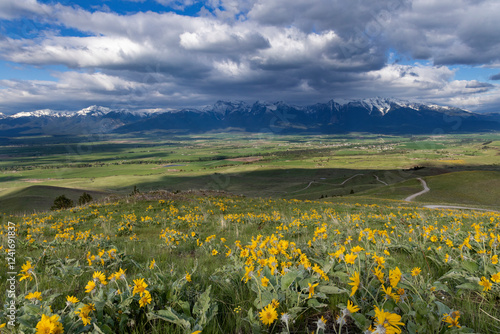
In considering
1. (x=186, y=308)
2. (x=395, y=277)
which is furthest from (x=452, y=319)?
(x=186, y=308)

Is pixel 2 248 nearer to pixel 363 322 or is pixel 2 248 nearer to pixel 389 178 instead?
pixel 363 322

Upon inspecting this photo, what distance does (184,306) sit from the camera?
2.51 metres

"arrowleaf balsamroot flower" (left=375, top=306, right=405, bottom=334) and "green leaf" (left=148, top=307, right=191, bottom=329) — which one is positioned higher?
"arrowleaf balsamroot flower" (left=375, top=306, right=405, bottom=334)

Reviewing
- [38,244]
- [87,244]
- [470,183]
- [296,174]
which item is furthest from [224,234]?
[296,174]

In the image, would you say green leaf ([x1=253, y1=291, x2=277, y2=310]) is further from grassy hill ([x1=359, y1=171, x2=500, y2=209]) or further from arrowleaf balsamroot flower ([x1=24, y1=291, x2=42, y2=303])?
grassy hill ([x1=359, y1=171, x2=500, y2=209])

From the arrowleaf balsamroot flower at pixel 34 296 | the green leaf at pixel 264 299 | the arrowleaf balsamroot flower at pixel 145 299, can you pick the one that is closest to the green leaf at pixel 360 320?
the green leaf at pixel 264 299

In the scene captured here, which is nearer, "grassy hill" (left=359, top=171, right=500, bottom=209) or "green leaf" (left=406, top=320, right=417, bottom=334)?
"green leaf" (left=406, top=320, right=417, bottom=334)

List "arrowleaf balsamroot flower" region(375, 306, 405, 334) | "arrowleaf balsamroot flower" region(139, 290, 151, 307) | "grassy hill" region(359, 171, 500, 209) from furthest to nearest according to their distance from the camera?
"grassy hill" region(359, 171, 500, 209) → "arrowleaf balsamroot flower" region(139, 290, 151, 307) → "arrowleaf balsamroot flower" region(375, 306, 405, 334)

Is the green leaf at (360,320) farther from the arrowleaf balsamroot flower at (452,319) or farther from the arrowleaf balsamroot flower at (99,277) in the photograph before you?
the arrowleaf balsamroot flower at (99,277)

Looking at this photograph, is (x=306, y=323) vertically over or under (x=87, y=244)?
over

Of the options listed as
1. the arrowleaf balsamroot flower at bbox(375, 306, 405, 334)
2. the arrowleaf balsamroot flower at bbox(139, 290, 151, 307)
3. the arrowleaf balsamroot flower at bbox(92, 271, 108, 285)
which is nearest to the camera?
the arrowleaf balsamroot flower at bbox(375, 306, 405, 334)

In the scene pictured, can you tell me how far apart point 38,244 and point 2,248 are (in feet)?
3.33

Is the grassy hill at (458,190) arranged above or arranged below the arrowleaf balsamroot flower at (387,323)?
below

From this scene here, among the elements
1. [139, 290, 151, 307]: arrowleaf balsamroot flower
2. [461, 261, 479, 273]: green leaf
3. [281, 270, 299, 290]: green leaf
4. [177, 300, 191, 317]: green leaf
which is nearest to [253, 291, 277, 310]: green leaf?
[281, 270, 299, 290]: green leaf
